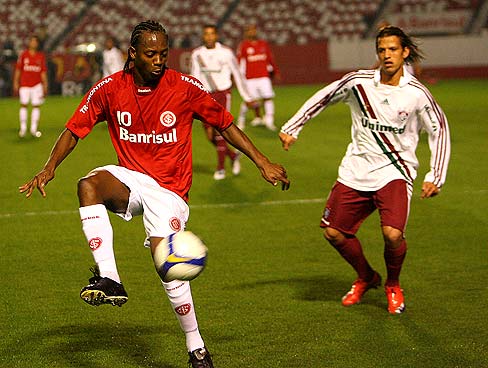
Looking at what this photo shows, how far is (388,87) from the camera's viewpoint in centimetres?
724

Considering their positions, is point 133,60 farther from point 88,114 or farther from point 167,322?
point 167,322

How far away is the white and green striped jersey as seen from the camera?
7.20 metres

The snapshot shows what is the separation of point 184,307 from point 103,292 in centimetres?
67

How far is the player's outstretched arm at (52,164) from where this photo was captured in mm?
5691

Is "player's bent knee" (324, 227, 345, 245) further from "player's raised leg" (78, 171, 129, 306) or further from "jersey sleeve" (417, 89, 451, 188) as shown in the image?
"player's raised leg" (78, 171, 129, 306)

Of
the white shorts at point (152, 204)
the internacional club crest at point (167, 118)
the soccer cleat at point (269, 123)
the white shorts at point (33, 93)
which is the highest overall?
the internacional club crest at point (167, 118)

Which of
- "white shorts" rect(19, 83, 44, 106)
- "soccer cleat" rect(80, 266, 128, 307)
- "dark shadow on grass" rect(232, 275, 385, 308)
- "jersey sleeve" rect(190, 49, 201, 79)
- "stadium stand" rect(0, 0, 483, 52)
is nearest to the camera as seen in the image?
"soccer cleat" rect(80, 266, 128, 307)

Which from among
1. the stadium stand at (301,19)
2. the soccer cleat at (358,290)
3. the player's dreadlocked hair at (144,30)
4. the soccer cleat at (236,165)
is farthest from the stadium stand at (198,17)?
the player's dreadlocked hair at (144,30)

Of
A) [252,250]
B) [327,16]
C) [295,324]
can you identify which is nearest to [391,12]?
[327,16]

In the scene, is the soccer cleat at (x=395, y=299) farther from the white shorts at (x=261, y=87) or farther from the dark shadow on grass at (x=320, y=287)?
the white shorts at (x=261, y=87)

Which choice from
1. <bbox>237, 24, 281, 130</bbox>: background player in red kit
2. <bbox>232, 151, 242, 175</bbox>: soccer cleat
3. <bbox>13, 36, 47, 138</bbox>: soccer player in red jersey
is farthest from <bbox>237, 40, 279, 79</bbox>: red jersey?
<bbox>232, 151, 242, 175</bbox>: soccer cleat

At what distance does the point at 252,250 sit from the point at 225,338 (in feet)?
9.96

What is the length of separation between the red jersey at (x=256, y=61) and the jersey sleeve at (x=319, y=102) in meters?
14.6

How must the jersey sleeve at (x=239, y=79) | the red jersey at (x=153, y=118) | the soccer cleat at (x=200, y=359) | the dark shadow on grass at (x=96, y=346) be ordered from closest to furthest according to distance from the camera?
the soccer cleat at (x=200, y=359)
the red jersey at (x=153, y=118)
the dark shadow on grass at (x=96, y=346)
the jersey sleeve at (x=239, y=79)
